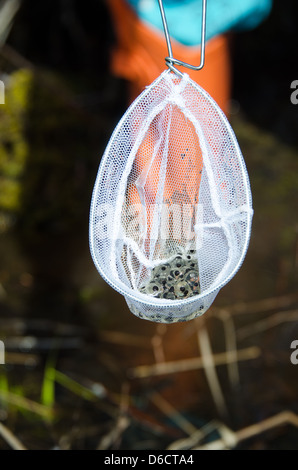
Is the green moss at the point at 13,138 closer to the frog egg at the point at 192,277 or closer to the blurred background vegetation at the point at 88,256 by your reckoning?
the blurred background vegetation at the point at 88,256

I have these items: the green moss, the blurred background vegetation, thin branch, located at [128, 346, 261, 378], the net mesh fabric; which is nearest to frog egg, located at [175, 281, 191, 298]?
the net mesh fabric

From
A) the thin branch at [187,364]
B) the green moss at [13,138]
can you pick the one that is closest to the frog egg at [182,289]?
the thin branch at [187,364]

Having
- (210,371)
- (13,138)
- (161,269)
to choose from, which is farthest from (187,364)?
(13,138)

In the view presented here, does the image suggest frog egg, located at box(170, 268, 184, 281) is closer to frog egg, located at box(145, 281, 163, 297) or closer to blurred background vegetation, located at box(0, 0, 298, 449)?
frog egg, located at box(145, 281, 163, 297)

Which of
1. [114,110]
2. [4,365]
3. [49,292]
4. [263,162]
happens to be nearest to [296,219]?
[263,162]

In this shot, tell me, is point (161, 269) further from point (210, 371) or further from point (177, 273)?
point (210, 371)

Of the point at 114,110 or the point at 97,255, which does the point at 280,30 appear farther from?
the point at 97,255
